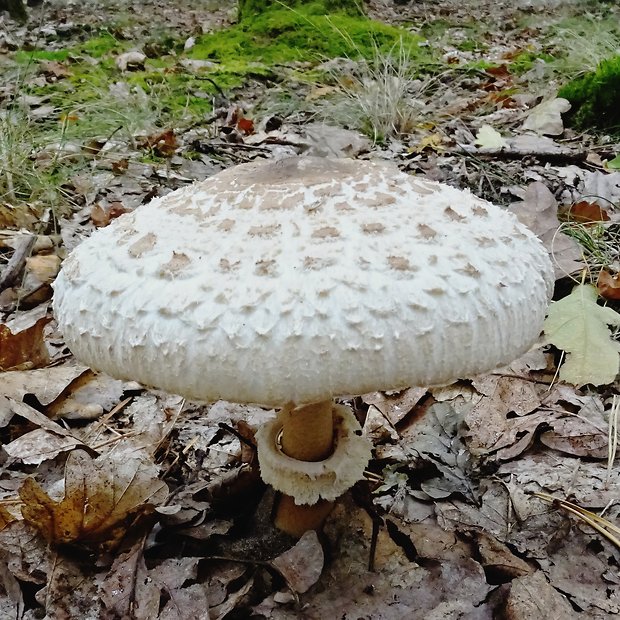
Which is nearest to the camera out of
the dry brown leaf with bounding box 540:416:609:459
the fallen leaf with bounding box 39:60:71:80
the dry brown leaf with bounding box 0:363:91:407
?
the dry brown leaf with bounding box 540:416:609:459

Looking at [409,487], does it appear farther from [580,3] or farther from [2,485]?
[580,3]

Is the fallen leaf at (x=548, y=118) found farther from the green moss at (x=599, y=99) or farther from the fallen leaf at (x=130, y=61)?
the fallen leaf at (x=130, y=61)

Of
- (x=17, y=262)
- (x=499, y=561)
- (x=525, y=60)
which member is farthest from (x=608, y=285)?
(x=525, y=60)

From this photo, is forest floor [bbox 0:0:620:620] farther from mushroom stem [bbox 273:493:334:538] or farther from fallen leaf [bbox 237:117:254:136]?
fallen leaf [bbox 237:117:254:136]

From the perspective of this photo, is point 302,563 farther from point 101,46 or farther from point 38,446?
point 101,46

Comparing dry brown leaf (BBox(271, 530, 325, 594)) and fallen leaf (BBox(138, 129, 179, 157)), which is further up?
dry brown leaf (BBox(271, 530, 325, 594))

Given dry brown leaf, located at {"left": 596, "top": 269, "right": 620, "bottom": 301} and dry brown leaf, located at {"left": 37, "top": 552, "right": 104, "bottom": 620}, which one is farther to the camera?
dry brown leaf, located at {"left": 596, "top": 269, "right": 620, "bottom": 301}

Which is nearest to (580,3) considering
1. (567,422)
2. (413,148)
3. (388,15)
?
(388,15)

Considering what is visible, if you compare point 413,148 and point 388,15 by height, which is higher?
point 413,148

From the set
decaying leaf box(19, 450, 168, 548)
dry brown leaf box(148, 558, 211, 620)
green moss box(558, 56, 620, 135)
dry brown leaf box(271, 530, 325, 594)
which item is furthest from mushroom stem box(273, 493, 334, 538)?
green moss box(558, 56, 620, 135)
